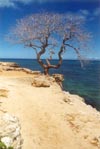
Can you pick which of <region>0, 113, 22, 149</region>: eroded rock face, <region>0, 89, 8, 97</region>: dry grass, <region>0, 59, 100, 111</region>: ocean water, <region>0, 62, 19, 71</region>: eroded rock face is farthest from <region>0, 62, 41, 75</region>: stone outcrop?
<region>0, 113, 22, 149</region>: eroded rock face

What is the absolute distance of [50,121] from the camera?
678cm

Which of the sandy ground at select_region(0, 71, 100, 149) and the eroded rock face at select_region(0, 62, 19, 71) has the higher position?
the sandy ground at select_region(0, 71, 100, 149)

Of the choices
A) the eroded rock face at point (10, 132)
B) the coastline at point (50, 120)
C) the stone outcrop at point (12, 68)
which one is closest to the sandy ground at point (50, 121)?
the coastline at point (50, 120)

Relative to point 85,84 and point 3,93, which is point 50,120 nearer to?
point 3,93

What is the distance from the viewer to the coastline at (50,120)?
5.96 m

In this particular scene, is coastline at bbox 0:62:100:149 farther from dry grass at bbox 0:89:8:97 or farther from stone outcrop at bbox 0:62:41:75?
stone outcrop at bbox 0:62:41:75

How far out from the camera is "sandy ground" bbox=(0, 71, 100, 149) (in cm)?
596

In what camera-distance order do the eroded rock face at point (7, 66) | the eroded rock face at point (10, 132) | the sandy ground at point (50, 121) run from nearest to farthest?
the eroded rock face at point (10, 132)
the sandy ground at point (50, 121)
the eroded rock face at point (7, 66)

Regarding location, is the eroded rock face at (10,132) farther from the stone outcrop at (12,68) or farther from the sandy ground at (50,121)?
the stone outcrop at (12,68)

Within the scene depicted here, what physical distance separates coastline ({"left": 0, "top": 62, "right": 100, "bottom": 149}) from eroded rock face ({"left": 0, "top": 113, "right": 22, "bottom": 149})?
82 cm

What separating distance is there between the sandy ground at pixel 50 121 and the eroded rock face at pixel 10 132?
0.82 metres

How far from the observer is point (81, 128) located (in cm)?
668

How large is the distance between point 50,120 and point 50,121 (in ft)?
0.16

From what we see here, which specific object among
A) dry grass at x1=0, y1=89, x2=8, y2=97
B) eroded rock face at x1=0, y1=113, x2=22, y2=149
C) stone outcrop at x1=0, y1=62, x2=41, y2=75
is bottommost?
stone outcrop at x1=0, y1=62, x2=41, y2=75
